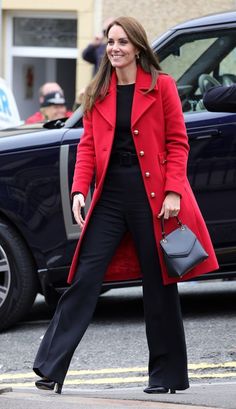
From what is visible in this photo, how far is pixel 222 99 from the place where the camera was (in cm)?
607

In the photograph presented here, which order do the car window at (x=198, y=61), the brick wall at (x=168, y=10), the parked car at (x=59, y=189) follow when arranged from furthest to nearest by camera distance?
1. the brick wall at (x=168, y=10)
2. the car window at (x=198, y=61)
3. the parked car at (x=59, y=189)

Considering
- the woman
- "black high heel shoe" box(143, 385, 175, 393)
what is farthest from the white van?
"black high heel shoe" box(143, 385, 175, 393)

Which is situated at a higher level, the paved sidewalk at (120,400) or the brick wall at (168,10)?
the brick wall at (168,10)

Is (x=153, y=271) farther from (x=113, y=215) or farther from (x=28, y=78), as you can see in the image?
(x=28, y=78)

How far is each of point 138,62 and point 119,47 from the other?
160 mm

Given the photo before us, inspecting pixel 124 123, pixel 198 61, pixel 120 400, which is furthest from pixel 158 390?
pixel 198 61

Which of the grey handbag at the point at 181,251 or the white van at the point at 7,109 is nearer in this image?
the grey handbag at the point at 181,251

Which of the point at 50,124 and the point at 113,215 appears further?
the point at 50,124

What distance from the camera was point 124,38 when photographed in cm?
620

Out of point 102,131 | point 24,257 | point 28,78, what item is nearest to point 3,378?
point 24,257

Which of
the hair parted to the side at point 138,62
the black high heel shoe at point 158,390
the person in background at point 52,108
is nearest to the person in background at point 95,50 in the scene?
the person in background at point 52,108

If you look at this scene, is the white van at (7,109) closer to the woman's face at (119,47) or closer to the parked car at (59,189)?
the parked car at (59,189)

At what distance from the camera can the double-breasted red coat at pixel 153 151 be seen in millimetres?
6191

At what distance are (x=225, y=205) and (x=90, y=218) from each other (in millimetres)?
2243
